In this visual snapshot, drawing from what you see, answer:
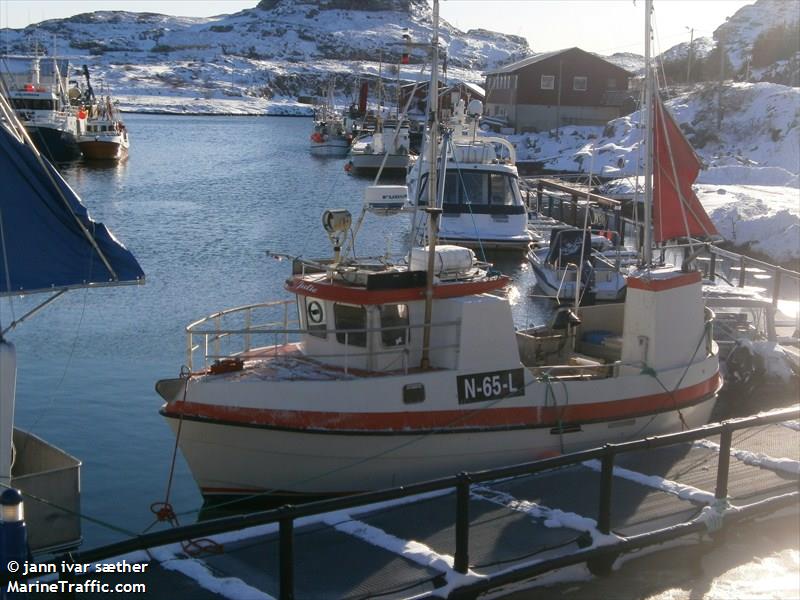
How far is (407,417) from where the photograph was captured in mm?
14555

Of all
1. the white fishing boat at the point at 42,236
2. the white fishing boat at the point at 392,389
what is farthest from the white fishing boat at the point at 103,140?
the white fishing boat at the point at 42,236

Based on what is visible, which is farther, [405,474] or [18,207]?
[405,474]

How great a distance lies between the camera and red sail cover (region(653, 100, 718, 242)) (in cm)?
1805

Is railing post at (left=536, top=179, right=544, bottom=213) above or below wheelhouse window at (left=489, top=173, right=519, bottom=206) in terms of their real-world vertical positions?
below

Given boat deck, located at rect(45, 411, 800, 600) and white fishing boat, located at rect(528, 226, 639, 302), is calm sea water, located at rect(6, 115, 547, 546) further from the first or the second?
boat deck, located at rect(45, 411, 800, 600)

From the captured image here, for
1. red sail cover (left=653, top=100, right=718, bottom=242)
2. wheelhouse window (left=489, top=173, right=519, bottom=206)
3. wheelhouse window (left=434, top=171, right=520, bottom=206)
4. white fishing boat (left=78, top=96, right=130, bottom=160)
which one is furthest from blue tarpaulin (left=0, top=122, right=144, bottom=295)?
white fishing boat (left=78, top=96, right=130, bottom=160)

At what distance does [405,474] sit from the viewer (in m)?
14.9

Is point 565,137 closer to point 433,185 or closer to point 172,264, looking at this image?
point 172,264

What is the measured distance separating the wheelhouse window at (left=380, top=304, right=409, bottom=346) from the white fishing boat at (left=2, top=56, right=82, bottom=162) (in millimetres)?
61462

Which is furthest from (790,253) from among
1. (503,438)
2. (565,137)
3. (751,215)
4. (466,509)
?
(565,137)

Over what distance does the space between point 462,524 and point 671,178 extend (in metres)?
10.8

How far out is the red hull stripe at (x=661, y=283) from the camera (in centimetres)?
1598

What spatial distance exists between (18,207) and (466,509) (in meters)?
Result: 5.71

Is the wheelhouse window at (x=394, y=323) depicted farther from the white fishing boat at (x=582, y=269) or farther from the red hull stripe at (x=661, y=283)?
the white fishing boat at (x=582, y=269)
